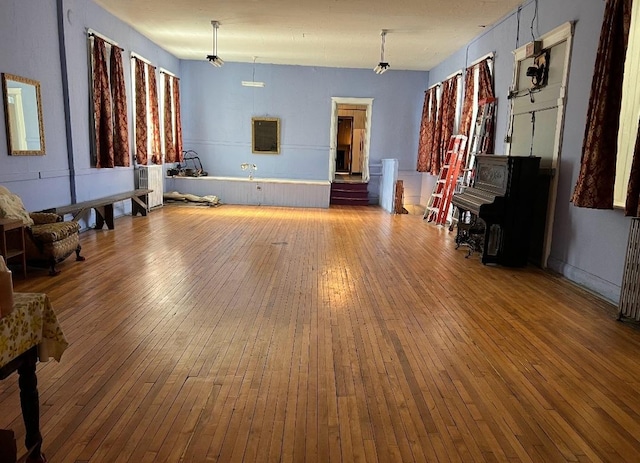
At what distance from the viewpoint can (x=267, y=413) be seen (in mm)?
2240

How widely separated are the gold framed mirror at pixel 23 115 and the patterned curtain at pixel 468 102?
260 inches

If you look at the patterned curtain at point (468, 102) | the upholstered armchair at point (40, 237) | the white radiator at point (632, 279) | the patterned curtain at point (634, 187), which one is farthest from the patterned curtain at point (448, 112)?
the upholstered armchair at point (40, 237)

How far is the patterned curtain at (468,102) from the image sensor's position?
7.81 metres

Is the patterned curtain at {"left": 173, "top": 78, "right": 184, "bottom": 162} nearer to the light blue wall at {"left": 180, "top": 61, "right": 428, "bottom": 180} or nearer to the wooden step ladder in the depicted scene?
the light blue wall at {"left": 180, "top": 61, "right": 428, "bottom": 180}

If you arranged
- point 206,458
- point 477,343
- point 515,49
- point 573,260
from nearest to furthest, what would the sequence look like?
point 206,458 → point 477,343 → point 573,260 → point 515,49

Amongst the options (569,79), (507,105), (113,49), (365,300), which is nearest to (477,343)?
(365,300)

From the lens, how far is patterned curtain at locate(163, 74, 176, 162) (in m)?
10.1

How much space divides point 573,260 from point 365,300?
2.46 m

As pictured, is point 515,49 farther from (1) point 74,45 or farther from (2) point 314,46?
(1) point 74,45

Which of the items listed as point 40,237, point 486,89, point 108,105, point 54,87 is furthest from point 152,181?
point 486,89

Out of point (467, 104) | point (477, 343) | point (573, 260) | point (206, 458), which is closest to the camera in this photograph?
point (206, 458)

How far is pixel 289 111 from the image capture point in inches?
453

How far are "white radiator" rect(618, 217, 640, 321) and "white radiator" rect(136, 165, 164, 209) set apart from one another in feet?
26.3

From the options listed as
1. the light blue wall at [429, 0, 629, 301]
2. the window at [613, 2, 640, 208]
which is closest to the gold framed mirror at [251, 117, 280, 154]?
the light blue wall at [429, 0, 629, 301]
